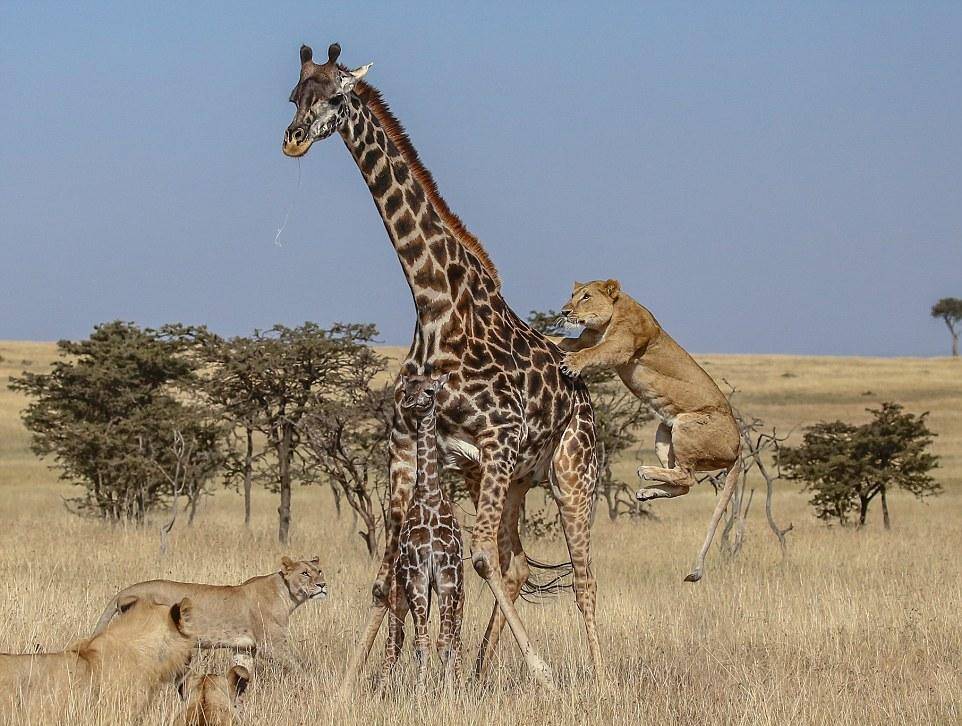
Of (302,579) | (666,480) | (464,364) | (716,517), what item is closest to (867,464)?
(302,579)

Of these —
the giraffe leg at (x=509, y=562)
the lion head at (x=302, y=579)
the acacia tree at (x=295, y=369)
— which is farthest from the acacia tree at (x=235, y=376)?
the giraffe leg at (x=509, y=562)

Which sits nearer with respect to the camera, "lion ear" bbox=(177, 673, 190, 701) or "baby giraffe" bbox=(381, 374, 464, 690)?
"lion ear" bbox=(177, 673, 190, 701)

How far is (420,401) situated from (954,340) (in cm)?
9448

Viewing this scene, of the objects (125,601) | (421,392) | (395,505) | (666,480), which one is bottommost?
(125,601)

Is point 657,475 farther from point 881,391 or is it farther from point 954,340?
point 954,340

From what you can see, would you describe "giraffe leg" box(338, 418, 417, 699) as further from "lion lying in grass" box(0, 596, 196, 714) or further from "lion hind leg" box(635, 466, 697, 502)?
"lion hind leg" box(635, 466, 697, 502)

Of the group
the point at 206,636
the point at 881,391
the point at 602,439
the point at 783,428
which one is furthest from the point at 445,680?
the point at 881,391

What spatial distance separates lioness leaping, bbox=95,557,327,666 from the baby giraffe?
2.11 m

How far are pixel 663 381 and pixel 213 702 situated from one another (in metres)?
3.20

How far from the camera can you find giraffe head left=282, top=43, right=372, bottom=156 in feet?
20.5

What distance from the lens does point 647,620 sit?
989cm

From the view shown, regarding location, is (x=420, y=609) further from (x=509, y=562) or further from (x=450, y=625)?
(x=509, y=562)

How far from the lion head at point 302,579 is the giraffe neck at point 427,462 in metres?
2.85

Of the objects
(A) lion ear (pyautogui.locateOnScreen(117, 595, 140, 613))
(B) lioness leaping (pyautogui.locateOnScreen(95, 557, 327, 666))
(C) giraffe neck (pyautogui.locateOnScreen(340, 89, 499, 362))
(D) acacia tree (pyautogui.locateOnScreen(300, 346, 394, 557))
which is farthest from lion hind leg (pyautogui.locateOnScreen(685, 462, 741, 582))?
(D) acacia tree (pyautogui.locateOnScreen(300, 346, 394, 557))
